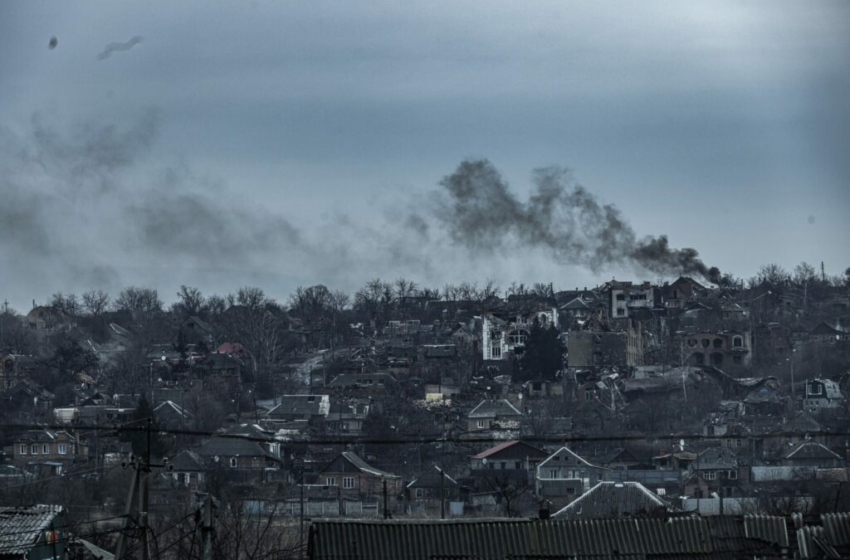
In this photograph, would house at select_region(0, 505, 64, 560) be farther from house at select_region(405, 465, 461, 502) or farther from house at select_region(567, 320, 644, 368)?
house at select_region(567, 320, 644, 368)

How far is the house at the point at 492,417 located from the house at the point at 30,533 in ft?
99.7

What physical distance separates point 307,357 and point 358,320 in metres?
8.34

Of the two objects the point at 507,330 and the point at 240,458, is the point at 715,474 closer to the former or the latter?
the point at 240,458

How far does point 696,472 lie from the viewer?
122 feet

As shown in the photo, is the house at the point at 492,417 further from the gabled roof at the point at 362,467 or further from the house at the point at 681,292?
the house at the point at 681,292

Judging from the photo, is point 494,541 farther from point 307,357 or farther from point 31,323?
point 31,323

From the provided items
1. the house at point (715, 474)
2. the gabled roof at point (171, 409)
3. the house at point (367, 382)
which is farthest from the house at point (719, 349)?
the house at point (715, 474)

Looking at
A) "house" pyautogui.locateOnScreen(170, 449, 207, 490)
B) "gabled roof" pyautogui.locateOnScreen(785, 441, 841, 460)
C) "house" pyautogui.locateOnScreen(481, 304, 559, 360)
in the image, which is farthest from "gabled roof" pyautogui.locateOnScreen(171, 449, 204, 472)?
"house" pyautogui.locateOnScreen(481, 304, 559, 360)

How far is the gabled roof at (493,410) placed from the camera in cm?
4988

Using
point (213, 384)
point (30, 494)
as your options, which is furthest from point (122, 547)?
point (213, 384)

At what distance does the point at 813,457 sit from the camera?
1582 inches

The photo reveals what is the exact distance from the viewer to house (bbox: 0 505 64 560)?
55.5 ft

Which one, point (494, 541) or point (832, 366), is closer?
point (494, 541)

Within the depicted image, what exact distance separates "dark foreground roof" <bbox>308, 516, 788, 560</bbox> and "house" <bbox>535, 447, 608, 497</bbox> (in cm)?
2218
